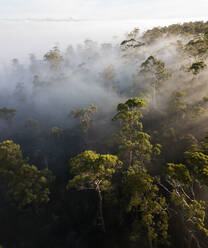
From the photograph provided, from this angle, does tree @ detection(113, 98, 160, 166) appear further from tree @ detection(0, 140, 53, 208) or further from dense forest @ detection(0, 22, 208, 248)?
tree @ detection(0, 140, 53, 208)

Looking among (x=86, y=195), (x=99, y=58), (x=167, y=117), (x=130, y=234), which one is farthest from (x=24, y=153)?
(x=99, y=58)

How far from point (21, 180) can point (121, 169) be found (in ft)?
57.3

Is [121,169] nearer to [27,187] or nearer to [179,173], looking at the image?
[179,173]

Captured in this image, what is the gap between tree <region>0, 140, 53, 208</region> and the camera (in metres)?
23.4

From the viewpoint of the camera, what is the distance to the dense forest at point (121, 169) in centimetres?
1656

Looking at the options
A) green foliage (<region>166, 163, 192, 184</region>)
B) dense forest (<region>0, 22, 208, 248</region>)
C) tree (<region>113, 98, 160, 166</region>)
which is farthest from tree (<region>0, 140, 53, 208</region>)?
green foliage (<region>166, 163, 192, 184</region>)

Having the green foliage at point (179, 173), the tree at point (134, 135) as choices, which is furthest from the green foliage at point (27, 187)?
the green foliage at point (179, 173)

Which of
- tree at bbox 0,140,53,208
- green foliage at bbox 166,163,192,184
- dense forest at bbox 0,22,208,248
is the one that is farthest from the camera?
tree at bbox 0,140,53,208

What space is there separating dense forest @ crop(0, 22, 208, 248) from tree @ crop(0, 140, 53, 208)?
150mm

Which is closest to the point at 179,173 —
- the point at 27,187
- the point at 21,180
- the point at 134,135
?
the point at 134,135

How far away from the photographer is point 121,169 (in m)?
29.5

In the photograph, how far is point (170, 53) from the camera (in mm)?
64500

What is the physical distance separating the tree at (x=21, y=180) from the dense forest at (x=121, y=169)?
0.49 feet

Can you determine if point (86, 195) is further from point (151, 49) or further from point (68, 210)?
point (151, 49)
